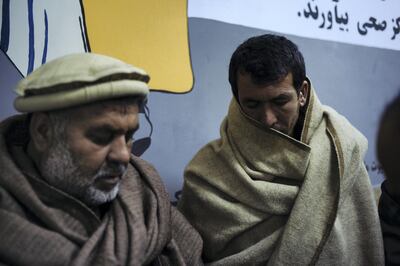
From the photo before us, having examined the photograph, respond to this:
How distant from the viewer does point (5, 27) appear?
1272mm

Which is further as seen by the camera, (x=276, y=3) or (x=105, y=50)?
(x=276, y=3)

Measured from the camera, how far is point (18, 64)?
130 centimetres

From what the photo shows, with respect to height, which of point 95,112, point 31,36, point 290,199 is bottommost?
point 290,199

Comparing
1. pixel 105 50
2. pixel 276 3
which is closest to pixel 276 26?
pixel 276 3

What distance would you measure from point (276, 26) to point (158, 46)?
57 cm

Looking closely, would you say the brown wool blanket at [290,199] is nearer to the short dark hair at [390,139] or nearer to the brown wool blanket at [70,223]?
the brown wool blanket at [70,223]

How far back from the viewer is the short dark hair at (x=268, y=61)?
45.8 inches

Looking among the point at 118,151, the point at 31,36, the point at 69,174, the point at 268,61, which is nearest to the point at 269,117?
the point at 268,61

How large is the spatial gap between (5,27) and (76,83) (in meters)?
0.51

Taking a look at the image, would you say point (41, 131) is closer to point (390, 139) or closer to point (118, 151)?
point (118, 151)

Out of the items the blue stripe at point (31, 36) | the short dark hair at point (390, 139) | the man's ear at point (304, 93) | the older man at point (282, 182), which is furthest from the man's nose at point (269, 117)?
the blue stripe at point (31, 36)

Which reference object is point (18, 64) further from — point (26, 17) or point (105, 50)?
point (105, 50)

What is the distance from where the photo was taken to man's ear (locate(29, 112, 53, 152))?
97 cm

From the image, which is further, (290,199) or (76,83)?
(290,199)
